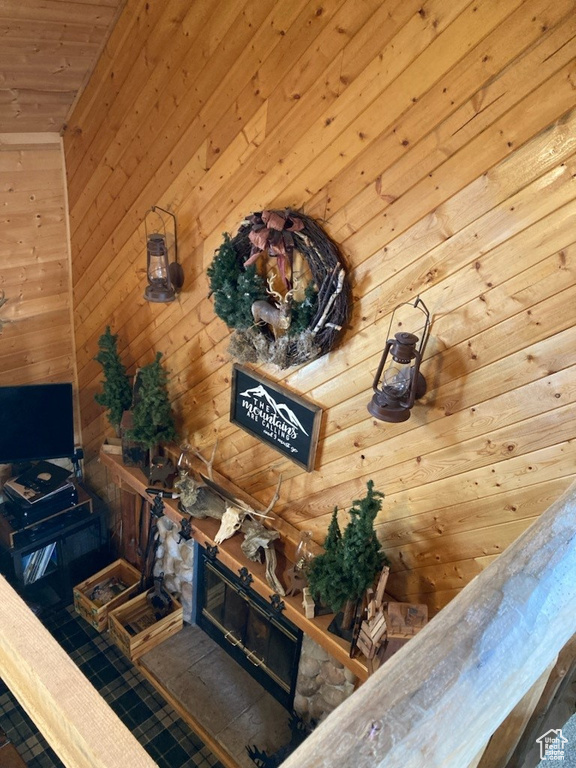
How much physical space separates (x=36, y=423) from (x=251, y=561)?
1.81 metres

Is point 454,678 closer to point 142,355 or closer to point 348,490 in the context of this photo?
point 348,490

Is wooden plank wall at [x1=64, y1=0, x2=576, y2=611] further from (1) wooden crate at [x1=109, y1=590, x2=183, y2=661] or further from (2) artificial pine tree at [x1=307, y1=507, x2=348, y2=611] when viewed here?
(1) wooden crate at [x1=109, y1=590, x2=183, y2=661]

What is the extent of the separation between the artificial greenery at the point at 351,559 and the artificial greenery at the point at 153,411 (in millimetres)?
1166

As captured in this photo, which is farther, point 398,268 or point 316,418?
point 316,418

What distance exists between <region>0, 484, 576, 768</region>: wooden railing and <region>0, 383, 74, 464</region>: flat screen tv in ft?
10.2

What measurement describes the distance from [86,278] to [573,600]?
3.60 m

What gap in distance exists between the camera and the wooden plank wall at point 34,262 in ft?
11.5

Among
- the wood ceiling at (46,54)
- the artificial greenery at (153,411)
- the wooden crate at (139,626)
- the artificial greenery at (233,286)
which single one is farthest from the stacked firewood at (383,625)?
the wood ceiling at (46,54)

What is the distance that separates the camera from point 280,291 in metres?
2.68

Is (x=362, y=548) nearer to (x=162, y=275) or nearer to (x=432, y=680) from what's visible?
(x=162, y=275)

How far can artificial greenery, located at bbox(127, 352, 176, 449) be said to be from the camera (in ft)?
10.9

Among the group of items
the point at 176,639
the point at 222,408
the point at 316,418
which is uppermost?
the point at 222,408

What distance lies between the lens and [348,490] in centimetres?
278

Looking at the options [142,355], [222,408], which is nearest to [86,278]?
[142,355]
